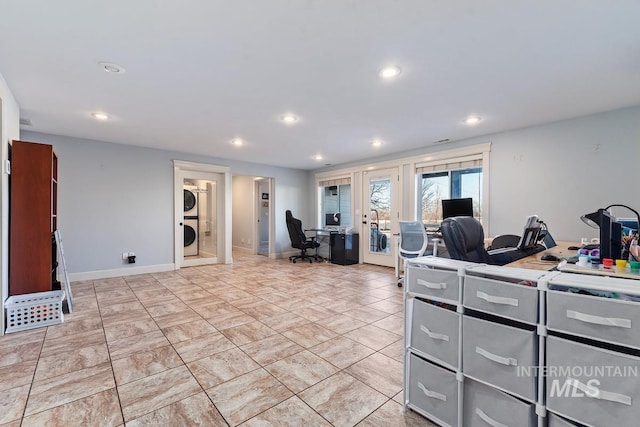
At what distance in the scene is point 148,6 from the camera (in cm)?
167

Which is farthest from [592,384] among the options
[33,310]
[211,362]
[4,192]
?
[4,192]

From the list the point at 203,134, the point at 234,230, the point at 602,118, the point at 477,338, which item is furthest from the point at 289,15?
the point at 234,230

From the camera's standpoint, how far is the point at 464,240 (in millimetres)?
1876

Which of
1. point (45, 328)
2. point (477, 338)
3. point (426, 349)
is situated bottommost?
point (45, 328)

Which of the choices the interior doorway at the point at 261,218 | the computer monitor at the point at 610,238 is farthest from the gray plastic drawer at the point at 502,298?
the interior doorway at the point at 261,218

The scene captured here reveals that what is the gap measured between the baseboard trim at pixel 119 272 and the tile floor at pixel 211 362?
42.7 inches

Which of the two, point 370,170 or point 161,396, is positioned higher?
point 370,170

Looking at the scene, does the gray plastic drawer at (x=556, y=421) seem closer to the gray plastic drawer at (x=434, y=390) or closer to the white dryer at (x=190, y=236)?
the gray plastic drawer at (x=434, y=390)

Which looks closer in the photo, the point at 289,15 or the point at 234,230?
the point at 289,15

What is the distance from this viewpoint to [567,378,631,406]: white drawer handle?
966 millimetres

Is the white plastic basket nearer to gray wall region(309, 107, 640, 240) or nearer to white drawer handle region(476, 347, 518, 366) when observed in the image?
white drawer handle region(476, 347, 518, 366)

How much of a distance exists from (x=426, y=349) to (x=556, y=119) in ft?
12.4

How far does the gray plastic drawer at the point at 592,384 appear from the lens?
96 cm

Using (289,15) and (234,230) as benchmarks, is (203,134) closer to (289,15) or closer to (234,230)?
(289,15)
